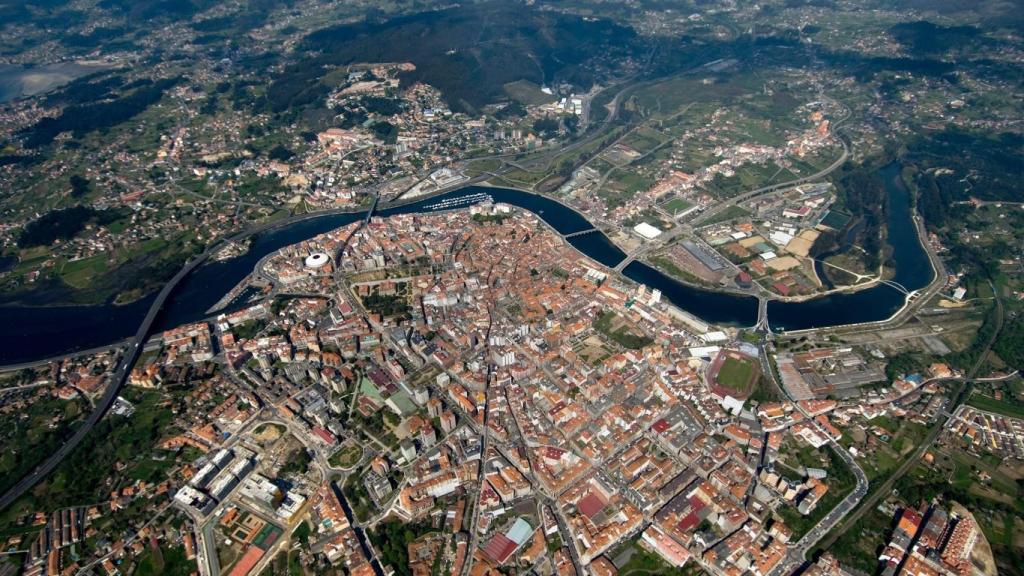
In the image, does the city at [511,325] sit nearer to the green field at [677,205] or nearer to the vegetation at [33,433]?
the vegetation at [33,433]

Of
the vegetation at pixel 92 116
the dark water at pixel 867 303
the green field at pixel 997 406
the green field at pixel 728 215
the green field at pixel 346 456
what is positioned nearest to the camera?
the green field at pixel 346 456

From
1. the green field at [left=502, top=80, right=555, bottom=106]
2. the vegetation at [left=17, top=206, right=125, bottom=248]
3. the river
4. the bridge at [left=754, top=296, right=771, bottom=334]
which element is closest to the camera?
the bridge at [left=754, top=296, right=771, bottom=334]

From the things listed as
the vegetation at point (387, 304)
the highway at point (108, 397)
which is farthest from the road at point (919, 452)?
the highway at point (108, 397)

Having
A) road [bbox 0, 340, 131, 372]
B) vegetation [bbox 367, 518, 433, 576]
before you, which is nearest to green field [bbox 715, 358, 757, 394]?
vegetation [bbox 367, 518, 433, 576]

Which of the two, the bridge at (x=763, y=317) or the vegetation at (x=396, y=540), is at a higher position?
the vegetation at (x=396, y=540)

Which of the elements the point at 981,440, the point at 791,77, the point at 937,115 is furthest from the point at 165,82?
the point at 937,115

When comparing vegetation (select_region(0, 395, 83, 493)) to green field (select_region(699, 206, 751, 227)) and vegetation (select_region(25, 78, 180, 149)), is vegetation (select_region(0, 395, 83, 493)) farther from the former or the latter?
green field (select_region(699, 206, 751, 227))

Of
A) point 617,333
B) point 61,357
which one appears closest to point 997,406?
point 617,333
